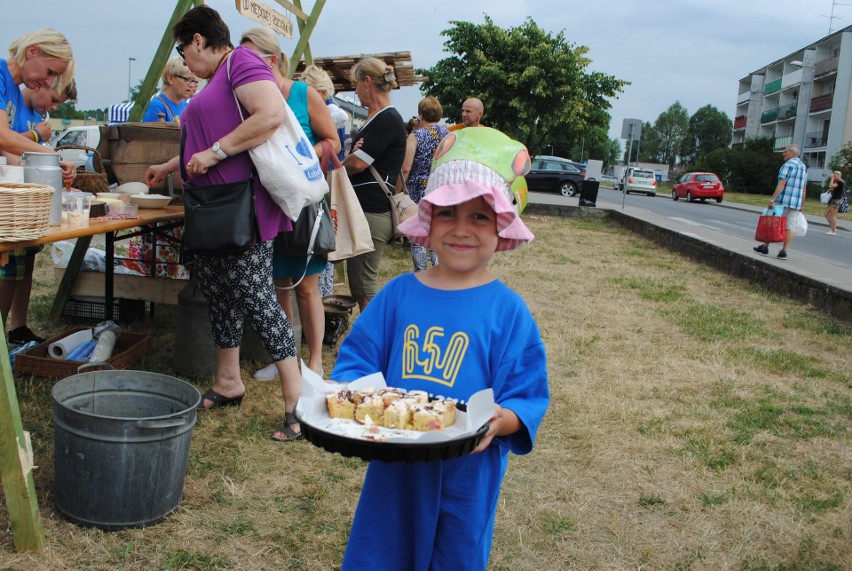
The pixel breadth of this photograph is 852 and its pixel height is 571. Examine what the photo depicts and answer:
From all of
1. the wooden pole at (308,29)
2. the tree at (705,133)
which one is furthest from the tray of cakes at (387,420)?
the tree at (705,133)

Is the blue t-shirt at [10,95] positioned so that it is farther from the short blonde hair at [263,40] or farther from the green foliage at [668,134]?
the green foliage at [668,134]

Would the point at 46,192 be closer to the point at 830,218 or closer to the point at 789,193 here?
the point at 789,193

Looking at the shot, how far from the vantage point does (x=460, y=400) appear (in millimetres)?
1731

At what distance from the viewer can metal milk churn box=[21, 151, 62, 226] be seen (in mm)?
2977

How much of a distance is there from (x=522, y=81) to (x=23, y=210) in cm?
2435

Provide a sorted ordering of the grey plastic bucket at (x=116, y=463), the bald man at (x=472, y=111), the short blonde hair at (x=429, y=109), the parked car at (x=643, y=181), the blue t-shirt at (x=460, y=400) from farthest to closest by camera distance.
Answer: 1. the parked car at (x=643, y=181)
2. the short blonde hair at (x=429, y=109)
3. the bald man at (x=472, y=111)
4. the grey plastic bucket at (x=116, y=463)
5. the blue t-shirt at (x=460, y=400)

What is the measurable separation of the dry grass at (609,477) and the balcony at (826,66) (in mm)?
59858

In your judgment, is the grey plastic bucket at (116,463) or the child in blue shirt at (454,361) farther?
the grey plastic bucket at (116,463)

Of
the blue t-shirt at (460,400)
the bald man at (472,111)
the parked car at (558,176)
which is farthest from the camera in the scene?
the parked car at (558,176)

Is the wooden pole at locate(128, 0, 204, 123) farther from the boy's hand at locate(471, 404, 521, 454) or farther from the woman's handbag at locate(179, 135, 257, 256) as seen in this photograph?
the boy's hand at locate(471, 404, 521, 454)

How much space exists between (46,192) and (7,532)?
122cm

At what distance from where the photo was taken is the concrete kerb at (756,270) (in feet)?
25.1

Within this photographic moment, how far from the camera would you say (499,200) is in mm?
1765

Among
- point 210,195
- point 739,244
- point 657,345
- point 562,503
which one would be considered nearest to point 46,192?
point 210,195
